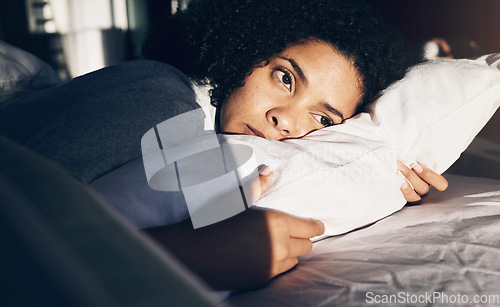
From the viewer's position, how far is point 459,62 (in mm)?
812

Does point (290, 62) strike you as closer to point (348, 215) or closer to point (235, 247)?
point (348, 215)

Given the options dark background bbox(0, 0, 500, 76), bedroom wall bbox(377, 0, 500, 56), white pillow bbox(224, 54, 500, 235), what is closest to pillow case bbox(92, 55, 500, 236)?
white pillow bbox(224, 54, 500, 235)

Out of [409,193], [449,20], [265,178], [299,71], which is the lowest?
[409,193]

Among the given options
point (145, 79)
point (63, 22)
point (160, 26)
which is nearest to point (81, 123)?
point (145, 79)

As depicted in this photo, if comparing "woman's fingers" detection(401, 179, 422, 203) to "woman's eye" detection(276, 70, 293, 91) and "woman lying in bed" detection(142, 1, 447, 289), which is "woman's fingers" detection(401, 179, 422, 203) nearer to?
"woman lying in bed" detection(142, 1, 447, 289)

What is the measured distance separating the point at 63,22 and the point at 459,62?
2.98 metres

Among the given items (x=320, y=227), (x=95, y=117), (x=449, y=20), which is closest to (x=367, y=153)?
(x=320, y=227)

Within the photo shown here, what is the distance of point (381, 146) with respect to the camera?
2.10 feet

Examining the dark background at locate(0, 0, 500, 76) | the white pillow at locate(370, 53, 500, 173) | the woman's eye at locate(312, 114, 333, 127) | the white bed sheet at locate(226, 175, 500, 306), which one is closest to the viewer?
the white bed sheet at locate(226, 175, 500, 306)

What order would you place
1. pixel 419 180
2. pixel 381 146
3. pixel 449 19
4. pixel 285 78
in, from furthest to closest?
pixel 449 19 → pixel 285 78 → pixel 419 180 → pixel 381 146

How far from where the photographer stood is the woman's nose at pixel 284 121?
78cm

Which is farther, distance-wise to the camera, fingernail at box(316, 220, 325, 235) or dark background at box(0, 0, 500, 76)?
dark background at box(0, 0, 500, 76)

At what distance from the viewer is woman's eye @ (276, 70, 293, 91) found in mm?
832

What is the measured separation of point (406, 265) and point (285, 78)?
0.54m
